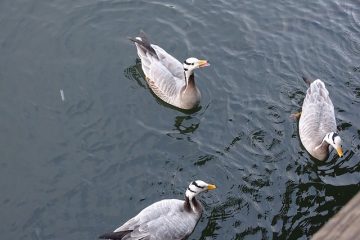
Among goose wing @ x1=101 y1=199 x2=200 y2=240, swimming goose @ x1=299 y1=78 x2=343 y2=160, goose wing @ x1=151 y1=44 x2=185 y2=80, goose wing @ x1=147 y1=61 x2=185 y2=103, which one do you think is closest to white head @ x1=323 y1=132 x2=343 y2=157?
swimming goose @ x1=299 y1=78 x2=343 y2=160

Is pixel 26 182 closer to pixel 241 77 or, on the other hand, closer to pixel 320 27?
pixel 241 77

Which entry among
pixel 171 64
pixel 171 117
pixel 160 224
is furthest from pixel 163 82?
pixel 160 224

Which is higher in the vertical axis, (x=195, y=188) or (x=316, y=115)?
(x=316, y=115)

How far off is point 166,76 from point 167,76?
0.03 m

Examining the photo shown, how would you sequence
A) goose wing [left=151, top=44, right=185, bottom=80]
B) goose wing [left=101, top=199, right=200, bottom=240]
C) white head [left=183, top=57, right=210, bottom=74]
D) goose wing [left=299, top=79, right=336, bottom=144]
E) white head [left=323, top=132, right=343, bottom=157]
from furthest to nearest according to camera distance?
goose wing [left=151, top=44, right=185, bottom=80], white head [left=183, top=57, right=210, bottom=74], goose wing [left=299, top=79, right=336, bottom=144], white head [left=323, top=132, right=343, bottom=157], goose wing [left=101, top=199, right=200, bottom=240]

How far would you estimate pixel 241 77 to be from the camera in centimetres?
1421

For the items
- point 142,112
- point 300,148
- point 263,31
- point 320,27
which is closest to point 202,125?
point 142,112

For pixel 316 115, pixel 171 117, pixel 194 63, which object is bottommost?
pixel 171 117

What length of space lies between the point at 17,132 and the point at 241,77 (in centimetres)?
641

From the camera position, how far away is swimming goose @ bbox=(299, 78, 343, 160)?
12.3 meters

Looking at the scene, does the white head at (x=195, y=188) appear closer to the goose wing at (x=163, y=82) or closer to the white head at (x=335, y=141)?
the white head at (x=335, y=141)

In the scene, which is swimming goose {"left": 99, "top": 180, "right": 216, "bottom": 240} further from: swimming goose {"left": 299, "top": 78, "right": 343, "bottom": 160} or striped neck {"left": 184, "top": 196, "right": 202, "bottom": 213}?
swimming goose {"left": 299, "top": 78, "right": 343, "bottom": 160}

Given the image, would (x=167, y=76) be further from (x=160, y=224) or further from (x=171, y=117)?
(x=160, y=224)

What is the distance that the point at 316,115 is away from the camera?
1289cm
